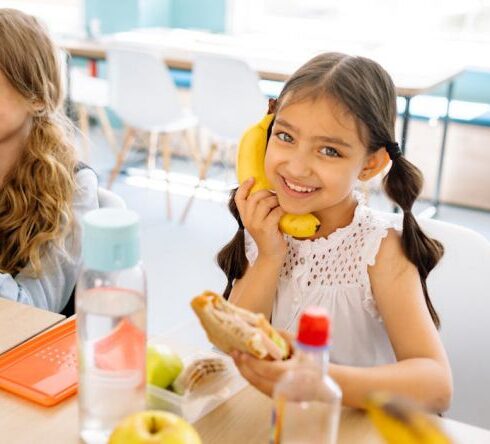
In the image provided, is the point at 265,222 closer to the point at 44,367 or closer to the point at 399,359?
the point at 399,359

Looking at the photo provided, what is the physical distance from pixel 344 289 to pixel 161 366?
0.52 metres

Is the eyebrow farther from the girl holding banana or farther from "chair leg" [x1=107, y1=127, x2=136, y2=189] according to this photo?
"chair leg" [x1=107, y1=127, x2=136, y2=189]

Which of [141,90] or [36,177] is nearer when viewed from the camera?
[36,177]

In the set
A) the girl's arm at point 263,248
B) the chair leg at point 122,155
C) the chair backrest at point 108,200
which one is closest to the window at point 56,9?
the chair leg at point 122,155

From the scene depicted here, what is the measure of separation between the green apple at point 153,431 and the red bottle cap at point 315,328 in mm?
170

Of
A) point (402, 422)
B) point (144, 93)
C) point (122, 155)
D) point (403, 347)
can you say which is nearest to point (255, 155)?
point (403, 347)

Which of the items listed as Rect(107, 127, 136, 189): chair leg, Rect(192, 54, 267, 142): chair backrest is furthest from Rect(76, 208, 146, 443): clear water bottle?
Rect(107, 127, 136, 189): chair leg

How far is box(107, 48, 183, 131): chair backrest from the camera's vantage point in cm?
365

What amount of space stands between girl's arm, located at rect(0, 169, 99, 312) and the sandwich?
2.23ft

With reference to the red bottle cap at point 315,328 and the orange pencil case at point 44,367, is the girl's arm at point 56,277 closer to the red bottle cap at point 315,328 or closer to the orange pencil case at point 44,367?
the orange pencil case at point 44,367

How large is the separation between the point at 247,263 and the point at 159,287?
5.52 ft

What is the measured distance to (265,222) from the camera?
1.40m

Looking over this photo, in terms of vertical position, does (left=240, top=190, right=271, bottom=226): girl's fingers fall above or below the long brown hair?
below

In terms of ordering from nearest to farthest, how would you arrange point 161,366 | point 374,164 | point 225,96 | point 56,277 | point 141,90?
point 161,366 → point 374,164 → point 56,277 → point 225,96 → point 141,90
